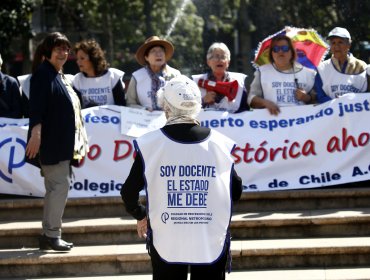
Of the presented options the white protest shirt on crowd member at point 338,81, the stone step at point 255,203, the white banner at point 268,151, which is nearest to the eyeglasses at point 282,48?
the white protest shirt on crowd member at point 338,81

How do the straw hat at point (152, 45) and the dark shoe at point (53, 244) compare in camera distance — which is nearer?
the dark shoe at point (53, 244)

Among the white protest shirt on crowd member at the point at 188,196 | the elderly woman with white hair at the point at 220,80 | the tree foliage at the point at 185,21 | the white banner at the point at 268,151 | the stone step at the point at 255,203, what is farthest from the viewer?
the tree foliage at the point at 185,21

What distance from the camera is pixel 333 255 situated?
768cm

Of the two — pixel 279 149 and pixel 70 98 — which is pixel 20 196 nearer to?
pixel 70 98

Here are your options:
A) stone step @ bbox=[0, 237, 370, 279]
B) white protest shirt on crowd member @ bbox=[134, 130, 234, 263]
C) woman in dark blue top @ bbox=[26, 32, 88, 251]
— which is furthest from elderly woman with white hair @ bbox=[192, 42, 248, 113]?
white protest shirt on crowd member @ bbox=[134, 130, 234, 263]

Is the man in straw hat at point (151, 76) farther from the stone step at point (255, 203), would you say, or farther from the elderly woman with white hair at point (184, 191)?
the elderly woman with white hair at point (184, 191)

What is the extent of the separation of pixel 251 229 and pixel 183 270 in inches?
117

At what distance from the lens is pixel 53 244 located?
7812 millimetres

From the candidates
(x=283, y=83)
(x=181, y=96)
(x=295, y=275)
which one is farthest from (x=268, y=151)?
(x=181, y=96)

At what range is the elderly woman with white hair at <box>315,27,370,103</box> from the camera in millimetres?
9086

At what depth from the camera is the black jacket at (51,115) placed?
7.67 m

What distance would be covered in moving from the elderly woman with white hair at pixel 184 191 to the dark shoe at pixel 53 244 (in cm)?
263

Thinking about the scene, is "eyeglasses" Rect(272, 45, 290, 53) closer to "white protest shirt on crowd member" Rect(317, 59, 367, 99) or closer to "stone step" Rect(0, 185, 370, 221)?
"white protest shirt on crowd member" Rect(317, 59, 367, 99)

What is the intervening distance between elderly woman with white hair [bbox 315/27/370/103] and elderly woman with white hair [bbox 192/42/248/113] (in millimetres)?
792
